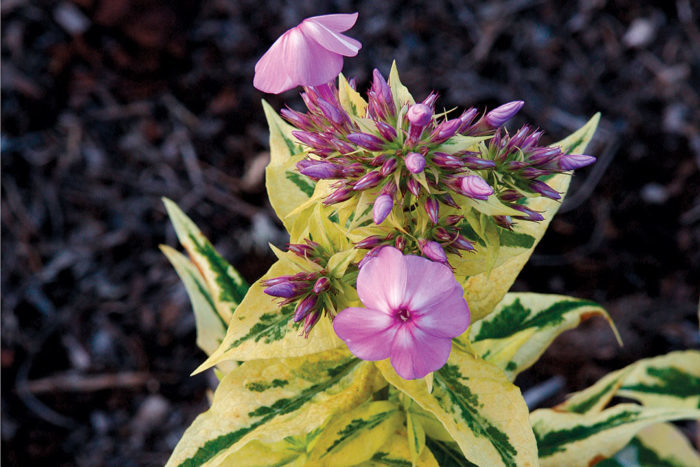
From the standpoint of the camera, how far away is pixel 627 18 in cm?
351

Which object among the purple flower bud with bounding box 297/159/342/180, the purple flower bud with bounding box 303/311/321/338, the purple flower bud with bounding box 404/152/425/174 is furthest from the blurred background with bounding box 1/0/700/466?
the purple flower bud with bounding box 404/152/425/174

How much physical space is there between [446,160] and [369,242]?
8.5 inches

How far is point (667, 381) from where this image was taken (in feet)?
7.62

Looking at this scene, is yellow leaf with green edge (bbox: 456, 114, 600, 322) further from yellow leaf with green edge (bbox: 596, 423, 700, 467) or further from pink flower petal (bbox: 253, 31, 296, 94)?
yellow leaf with green edge (bbox: 596, 423, 700, 467)

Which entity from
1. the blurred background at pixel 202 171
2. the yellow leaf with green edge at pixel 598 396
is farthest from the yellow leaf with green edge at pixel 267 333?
the blurred background at pixel 202 171

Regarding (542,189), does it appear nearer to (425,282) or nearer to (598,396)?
(425,282)

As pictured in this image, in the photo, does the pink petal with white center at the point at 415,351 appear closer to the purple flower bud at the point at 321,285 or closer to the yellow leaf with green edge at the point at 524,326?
the purple flower bud at the point at 321,285

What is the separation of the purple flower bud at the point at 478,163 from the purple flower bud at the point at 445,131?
56 mm

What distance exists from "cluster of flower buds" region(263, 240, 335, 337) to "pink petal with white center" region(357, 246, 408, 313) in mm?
184

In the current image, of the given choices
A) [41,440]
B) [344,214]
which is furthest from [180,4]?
[344,214]

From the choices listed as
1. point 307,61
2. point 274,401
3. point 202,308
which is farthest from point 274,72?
point 202,308

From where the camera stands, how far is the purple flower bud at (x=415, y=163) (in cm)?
109

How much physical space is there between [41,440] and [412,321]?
2.53 m

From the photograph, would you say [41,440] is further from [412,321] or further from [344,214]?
[412,321]
